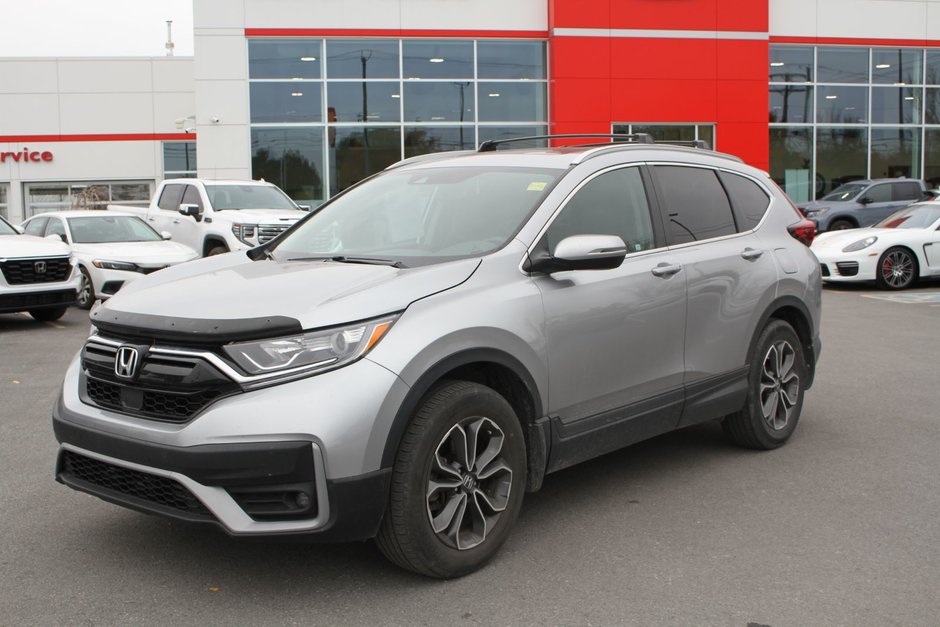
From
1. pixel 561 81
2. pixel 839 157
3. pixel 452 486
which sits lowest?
pixel 452 486

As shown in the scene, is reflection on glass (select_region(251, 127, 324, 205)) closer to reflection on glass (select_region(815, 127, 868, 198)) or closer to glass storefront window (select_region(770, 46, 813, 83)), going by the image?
glass storefront window (select_region(770, 46, 813, 83))

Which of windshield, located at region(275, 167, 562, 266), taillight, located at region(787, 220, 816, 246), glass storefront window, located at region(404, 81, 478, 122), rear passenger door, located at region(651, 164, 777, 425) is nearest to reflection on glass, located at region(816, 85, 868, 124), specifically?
glass storefront window, located at region(404, 81, 478, 122)

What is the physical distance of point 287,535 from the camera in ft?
11.6

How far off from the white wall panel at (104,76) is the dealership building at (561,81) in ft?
42.9

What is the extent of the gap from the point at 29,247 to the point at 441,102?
1583 centimetres

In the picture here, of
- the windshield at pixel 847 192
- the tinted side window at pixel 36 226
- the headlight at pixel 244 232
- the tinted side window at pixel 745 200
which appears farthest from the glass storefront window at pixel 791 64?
the tinted side window at pixel 745 200

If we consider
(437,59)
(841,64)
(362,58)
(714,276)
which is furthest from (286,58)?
(714,276)

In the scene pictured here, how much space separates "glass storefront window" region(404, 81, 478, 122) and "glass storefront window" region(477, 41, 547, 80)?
0.68 metres

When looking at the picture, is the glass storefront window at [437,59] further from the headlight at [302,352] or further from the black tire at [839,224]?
the headlight at [302,352]

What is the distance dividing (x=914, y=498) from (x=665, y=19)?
925 inches

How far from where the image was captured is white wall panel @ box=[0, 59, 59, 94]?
36875mm

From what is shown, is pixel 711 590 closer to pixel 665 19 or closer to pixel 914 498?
pixel 914 498

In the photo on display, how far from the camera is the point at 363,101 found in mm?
26016

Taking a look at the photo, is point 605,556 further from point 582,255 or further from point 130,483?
point 130,483
